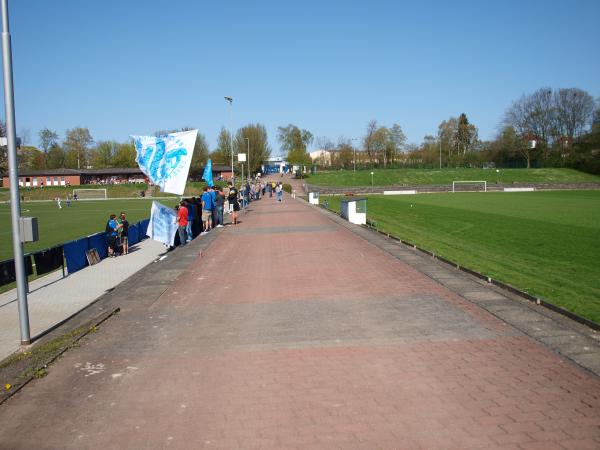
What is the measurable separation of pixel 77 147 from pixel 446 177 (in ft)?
264

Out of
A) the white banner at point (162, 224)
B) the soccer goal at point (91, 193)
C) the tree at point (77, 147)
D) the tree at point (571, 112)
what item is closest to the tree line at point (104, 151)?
the tree at point (77, 147)

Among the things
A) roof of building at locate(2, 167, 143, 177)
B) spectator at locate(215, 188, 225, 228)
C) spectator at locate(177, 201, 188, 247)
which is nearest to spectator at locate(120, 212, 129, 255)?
spectator at locate(177, 201, 188, 247)

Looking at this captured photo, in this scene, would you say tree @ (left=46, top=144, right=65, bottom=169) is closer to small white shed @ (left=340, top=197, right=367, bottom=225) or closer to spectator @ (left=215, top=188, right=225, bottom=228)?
spectator @ (left=215, top=188, right=225, bottom=228)

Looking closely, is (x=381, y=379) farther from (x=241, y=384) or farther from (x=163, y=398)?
(x=163, y=398)

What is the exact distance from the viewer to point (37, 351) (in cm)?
733

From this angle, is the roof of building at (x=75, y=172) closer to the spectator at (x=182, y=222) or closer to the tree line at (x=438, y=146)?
the tree line at (x=438, y=146)

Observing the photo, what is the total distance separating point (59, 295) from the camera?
11.6 metres

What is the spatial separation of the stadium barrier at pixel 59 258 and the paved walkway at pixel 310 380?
406 centimetres

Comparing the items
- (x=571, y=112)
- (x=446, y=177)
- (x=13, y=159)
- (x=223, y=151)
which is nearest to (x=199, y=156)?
(x=223, y=151)

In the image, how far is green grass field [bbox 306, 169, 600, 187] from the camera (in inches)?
3223

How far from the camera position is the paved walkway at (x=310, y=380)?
15.5 feet

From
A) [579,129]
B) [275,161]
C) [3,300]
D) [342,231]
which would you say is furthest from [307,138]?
[3,300]

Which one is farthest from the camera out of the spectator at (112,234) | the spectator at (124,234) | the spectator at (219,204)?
the spectator at (219,204)

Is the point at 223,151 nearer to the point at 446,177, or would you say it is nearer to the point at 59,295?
the point at 446,177
